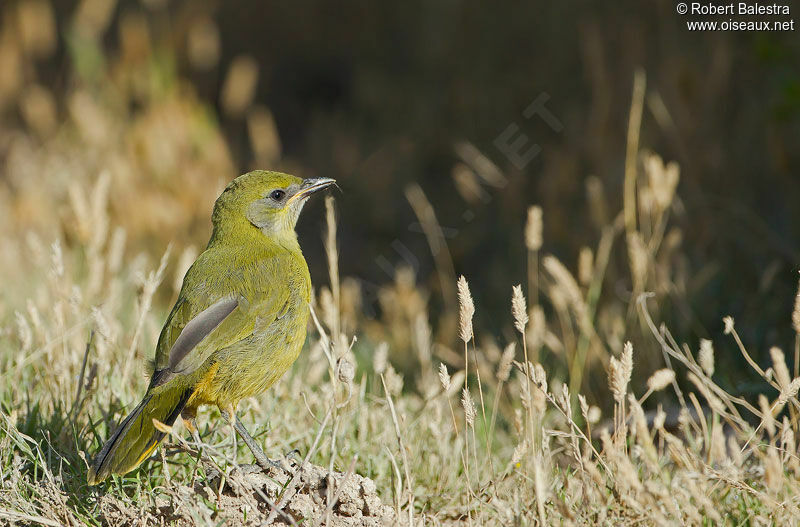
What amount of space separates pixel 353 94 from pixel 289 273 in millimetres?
6285

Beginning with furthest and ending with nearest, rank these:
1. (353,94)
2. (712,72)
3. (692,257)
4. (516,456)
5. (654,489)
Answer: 1. (353,94)
2. (712,72)
3. (692,257)
4. (516,456)
5. (654,489)

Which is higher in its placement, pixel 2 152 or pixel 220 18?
pixel 220 18

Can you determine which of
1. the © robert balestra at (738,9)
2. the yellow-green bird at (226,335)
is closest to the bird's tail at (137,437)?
the yellow-green bird at (226,335)

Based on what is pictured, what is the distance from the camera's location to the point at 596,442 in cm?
389

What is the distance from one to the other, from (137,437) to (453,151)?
5.34m

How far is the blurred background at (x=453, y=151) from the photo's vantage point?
502cm

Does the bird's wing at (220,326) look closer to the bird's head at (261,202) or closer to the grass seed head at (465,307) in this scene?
the bird's head at (261,202)

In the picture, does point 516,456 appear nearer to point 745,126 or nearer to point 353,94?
point 745,126

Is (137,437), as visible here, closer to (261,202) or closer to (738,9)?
(261,202)

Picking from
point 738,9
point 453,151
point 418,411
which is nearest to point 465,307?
point 418,411

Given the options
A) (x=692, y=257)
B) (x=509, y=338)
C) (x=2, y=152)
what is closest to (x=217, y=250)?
(x=509, y=338)
